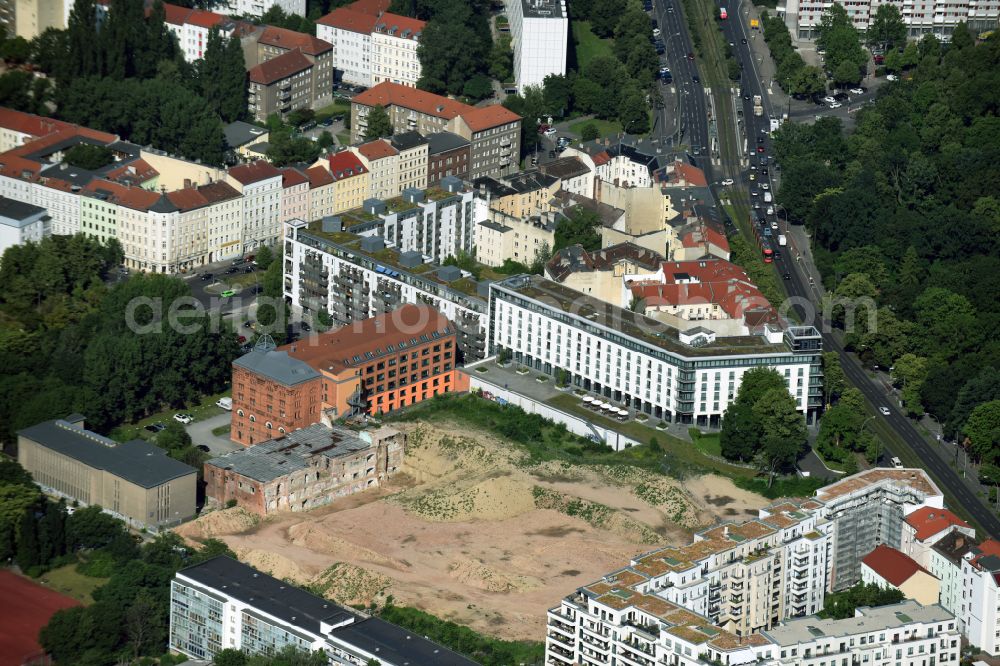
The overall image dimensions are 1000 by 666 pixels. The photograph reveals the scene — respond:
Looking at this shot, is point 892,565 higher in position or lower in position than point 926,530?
lower

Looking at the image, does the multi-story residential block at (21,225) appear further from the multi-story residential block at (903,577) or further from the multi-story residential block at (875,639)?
the multi-story residential block at (875,639)

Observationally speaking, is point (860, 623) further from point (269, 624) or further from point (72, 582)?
point (72, 582)

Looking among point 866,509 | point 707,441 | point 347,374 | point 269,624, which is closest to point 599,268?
point 707,441

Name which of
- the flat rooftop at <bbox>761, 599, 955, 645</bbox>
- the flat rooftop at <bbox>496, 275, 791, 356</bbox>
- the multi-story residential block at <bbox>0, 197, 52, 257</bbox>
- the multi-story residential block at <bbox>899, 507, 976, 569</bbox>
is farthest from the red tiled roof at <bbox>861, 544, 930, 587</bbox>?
the multi-story residential block at <bbox>0, 197, 52, 257</bbox>

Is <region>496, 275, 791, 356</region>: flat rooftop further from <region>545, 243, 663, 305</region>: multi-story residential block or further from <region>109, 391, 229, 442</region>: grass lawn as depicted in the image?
<region>109, 391, 229, 442</region>: grass lawn

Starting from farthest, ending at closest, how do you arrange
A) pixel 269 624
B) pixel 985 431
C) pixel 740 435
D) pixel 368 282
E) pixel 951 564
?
1. pixel 368 282
2. pixel 985 431
3. pixel 740 435
4. pixel 951 564
5. pixel 269 624

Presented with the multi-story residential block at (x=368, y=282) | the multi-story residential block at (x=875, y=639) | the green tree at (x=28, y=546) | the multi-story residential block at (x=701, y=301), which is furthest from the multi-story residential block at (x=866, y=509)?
Answer: the green tree at (x=28, y=546)

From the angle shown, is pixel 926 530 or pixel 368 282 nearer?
pixel 926 530
